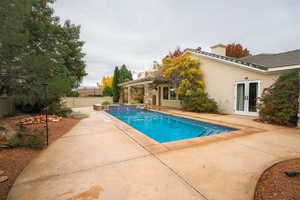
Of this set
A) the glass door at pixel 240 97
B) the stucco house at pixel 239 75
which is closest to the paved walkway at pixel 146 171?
the stucco house at pixel 239 75

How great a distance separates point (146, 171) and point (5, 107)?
9759 mm

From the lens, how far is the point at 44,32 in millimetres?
6680

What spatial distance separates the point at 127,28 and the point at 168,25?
3583 mm

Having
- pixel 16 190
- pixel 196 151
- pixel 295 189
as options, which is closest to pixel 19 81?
pixel 16 190

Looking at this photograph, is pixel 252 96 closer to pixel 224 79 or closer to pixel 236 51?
pixel 224 79

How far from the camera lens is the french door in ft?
25.6

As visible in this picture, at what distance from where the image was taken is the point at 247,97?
8.12 meters

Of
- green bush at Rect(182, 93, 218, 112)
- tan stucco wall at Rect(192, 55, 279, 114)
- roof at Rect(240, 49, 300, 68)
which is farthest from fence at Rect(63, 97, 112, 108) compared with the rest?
roof at Rect(240, 49, 300, 68)

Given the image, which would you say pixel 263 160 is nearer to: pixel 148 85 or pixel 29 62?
pixel 29 62

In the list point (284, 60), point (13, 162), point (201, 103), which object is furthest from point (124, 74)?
point (13, 162)

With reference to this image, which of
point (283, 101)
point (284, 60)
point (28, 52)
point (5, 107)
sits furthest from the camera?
point (284, 60)

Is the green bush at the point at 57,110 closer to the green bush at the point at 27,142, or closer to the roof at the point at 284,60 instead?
the green bush at the point at 27,142

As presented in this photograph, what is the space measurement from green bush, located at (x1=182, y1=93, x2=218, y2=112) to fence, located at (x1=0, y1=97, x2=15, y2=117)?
11725mm

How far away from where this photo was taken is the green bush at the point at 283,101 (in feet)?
18.0
